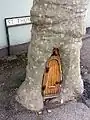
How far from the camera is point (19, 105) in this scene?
11.8 feet

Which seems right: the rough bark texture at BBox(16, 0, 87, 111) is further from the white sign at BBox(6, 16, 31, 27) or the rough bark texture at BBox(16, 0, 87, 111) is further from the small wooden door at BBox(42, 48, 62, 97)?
the white sign at BBox(6, 16, 31, 27)

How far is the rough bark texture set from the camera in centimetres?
309

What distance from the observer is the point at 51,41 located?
127 inches

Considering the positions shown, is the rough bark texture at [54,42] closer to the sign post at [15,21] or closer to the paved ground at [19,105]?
the paved ground at [19,105]

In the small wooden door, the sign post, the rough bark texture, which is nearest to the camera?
the rough bark texture

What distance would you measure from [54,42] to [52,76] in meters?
0.50

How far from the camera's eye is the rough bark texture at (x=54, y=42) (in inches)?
122

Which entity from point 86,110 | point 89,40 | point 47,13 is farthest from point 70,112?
point 89,40

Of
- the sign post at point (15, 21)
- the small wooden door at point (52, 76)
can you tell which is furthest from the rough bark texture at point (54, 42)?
the sign post at point (15, 21)

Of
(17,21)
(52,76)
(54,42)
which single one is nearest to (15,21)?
(17,21)

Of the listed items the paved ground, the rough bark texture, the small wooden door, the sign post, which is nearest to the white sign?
the sign post

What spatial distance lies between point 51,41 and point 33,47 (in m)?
0.23

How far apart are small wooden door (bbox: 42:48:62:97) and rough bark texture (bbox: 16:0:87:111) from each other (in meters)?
0.06

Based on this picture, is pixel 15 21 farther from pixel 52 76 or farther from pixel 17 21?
pixel 52 76
